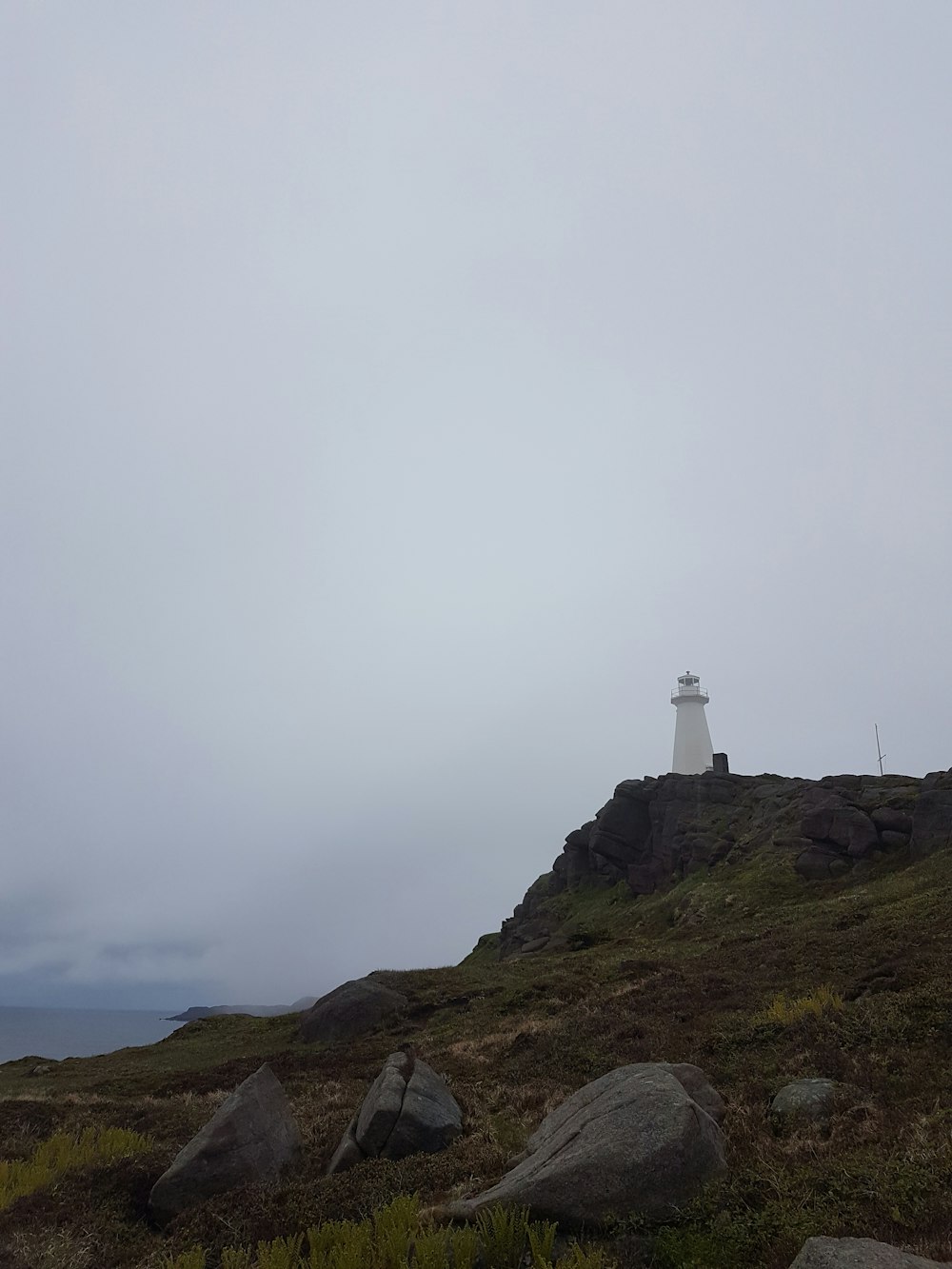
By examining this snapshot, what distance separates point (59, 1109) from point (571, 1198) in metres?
23.3

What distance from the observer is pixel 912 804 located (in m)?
56.6

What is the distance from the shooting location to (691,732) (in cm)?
9138

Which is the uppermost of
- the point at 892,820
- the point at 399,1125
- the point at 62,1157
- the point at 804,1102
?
the point at 892,820

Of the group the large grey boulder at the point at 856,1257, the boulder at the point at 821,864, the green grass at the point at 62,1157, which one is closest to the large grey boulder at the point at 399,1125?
the green grass at the point at 62,1157

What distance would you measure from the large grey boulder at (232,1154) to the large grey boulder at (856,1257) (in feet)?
38.5

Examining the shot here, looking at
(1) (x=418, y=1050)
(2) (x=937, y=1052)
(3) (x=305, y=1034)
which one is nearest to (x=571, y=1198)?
(2) (x=937, y=1052)

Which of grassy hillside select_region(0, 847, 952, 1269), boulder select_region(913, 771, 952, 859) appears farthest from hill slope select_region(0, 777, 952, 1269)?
boulder select_region(913, 771, 952, 859)

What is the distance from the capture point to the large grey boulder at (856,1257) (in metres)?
6.88

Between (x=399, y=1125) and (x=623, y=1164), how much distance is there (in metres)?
7.47

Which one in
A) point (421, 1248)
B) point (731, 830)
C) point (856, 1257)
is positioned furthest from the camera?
point (731, 830)

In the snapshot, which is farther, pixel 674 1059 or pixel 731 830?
pixel 731 830

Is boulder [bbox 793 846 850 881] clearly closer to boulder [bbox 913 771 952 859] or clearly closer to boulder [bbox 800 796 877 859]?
boulder [bbox 800 796 877 859]

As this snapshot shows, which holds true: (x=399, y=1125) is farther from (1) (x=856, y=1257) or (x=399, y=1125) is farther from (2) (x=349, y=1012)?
(2) (x=349, y=1012)

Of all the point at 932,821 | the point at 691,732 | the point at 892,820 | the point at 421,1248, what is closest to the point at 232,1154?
the point at 421,1248
